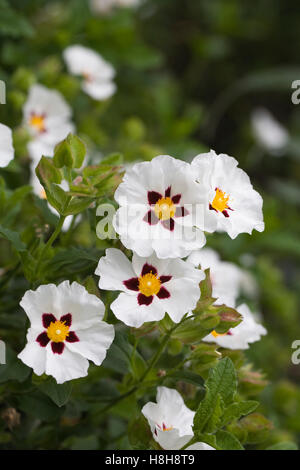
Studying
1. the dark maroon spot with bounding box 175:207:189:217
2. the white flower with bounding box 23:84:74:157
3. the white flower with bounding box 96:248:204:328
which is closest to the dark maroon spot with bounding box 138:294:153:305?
the white flower with bounding box 96:248:204:328

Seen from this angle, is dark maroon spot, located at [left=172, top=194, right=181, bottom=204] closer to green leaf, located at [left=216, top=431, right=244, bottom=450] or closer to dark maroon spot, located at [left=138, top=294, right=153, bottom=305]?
dark maroon spot, located at [left=138, top=294, right=153, bottom=305]

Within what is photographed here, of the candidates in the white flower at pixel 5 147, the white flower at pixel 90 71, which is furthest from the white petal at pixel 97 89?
the white flower at pixel 5 147

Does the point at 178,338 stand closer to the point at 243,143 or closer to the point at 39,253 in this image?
the point at 39,253

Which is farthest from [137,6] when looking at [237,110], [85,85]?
[85,85]

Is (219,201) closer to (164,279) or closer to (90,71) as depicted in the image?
(164,279)

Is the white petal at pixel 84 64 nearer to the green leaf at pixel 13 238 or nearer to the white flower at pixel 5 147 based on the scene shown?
the white flower at pixel 5 147

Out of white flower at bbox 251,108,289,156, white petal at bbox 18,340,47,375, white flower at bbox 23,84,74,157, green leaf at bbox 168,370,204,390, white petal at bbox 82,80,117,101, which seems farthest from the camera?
white flower at bbox 251,108,289,156
